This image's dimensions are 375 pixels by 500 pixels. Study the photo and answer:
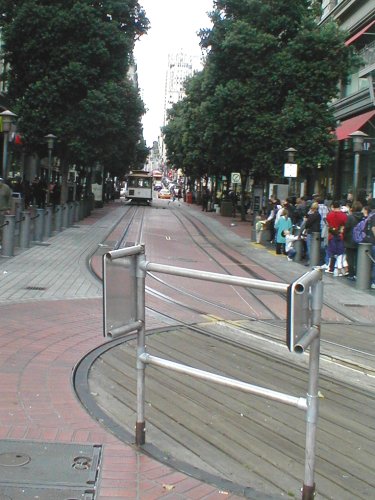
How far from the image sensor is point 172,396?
18.8 ft

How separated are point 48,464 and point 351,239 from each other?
1114 cm

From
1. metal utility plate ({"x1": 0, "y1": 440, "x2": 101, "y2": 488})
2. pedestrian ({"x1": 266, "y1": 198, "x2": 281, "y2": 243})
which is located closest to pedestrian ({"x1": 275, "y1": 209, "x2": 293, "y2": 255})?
pedestrian ({"x1": 266, "y1": 198, "x2": 281, "y2": 243})

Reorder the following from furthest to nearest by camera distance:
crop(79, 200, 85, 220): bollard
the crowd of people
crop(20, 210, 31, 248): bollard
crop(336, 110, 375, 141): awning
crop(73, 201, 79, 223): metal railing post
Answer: crop(79, 200, 85, 220): bollard
crop(73, 201, 79, 223): metal railing post
crop(336, 110, 375, 141): awning
crop(20, 210, 31, 248): bollard
the crowd of people

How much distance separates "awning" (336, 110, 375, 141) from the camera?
89.4 ft

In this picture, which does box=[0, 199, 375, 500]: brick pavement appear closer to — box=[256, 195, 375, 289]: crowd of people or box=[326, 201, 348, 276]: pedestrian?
box=[256, 195, 375, 289]: crowd of people

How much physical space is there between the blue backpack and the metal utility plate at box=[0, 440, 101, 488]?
1026cm

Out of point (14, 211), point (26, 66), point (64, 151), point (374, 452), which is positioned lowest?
A: point (374, 452)

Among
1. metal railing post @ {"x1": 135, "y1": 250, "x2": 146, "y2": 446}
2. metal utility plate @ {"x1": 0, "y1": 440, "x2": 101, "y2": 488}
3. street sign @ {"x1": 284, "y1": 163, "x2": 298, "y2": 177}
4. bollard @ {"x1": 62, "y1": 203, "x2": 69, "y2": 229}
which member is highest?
street sign @ {"x1": 284, "y1": 163, "x2": 298, "y2": 177}

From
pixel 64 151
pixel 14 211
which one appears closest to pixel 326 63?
pixel 64 151

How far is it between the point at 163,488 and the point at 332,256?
12.3 metres

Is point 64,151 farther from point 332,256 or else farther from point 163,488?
point 163,488

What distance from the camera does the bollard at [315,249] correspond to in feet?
55.0

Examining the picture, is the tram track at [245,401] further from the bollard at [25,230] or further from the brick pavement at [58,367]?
the bollard at [25,230]

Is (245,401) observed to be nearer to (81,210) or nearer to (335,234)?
(335,234)
